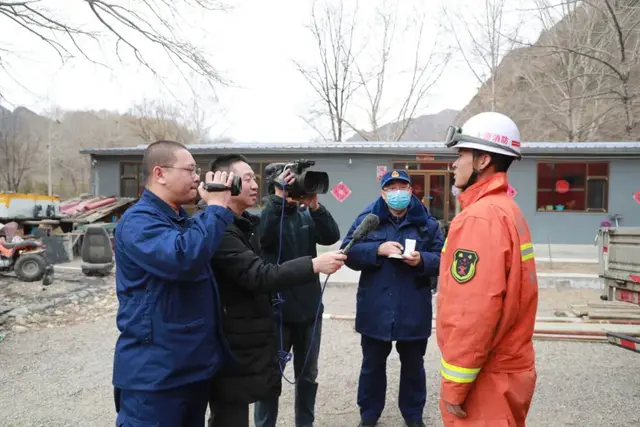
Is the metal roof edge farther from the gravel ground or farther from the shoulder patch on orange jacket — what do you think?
the shoulder patch on orange jacket

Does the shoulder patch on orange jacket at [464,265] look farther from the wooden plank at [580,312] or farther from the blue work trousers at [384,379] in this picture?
the wooden plank at [580,312]

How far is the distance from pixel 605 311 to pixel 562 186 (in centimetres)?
951

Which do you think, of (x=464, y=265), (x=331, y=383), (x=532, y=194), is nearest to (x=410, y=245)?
(x=464, y=265)

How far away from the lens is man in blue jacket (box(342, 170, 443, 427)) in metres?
3.26

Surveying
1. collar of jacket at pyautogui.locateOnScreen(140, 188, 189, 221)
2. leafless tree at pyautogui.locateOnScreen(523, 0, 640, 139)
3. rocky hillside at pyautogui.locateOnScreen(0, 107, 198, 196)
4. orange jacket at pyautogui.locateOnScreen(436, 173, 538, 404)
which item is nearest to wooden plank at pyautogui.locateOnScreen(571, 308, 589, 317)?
orange jacket at pyautogui.locateOnScreen(436, 173, 538, 404)

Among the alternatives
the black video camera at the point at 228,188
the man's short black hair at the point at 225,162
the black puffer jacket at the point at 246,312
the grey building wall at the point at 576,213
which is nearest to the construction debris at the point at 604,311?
the black puffer jacket at the point at 246,312

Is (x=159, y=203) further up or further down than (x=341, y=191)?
further down

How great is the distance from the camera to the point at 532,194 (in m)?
14.8

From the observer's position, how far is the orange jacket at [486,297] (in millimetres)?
1830

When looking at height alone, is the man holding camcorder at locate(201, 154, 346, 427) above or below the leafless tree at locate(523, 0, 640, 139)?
below

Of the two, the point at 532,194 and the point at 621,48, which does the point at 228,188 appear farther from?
the point at 621,48

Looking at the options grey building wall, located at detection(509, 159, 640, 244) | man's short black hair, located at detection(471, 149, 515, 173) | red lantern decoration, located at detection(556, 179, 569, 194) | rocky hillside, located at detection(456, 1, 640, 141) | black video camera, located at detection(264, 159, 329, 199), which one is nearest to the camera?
man's short black hair, located at detection(471, 149, 515, 173)

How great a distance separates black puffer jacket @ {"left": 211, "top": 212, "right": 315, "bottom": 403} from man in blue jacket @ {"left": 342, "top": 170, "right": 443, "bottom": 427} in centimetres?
116

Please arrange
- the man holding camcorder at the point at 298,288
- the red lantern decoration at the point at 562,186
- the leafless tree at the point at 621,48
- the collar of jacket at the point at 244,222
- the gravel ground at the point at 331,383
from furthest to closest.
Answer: the red lantern decoration at the point at 562,186 < the leafless tree at the point at 621,48 < the gravel ground at the point at 331,383 < the man holding camcorder at the point at 298,288 < the collar of jacket at the point at 244,222
